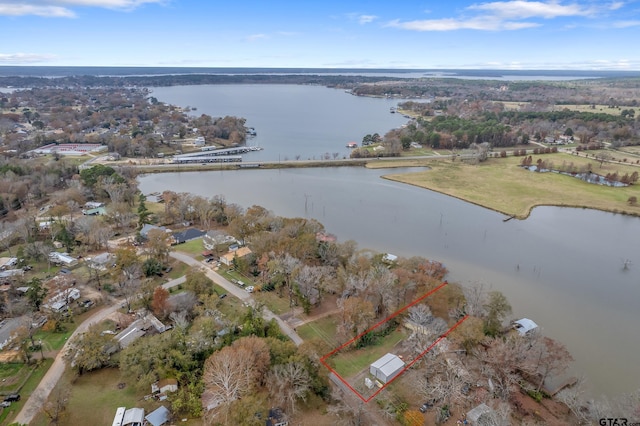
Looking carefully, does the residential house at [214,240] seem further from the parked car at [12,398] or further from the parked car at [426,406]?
the parked car at [426,406]

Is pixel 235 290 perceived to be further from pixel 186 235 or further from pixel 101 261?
pixel 101 261

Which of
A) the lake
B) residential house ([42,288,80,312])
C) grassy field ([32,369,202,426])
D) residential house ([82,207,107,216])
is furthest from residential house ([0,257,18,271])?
the lake

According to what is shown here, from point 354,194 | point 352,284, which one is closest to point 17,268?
point 352,284

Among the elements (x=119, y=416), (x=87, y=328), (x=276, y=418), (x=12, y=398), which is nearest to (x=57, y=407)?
(x=119, y=416)

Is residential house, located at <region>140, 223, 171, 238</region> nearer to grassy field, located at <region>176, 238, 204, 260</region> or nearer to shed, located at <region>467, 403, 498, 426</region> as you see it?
grassy field, located at <region>176, 238, 204, 260</region>

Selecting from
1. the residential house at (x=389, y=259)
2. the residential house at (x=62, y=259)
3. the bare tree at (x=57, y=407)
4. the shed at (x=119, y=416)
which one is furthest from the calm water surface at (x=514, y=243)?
the bare tree at (x=57, y=407)

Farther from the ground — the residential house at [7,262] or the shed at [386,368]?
the residential house at [7,262]
